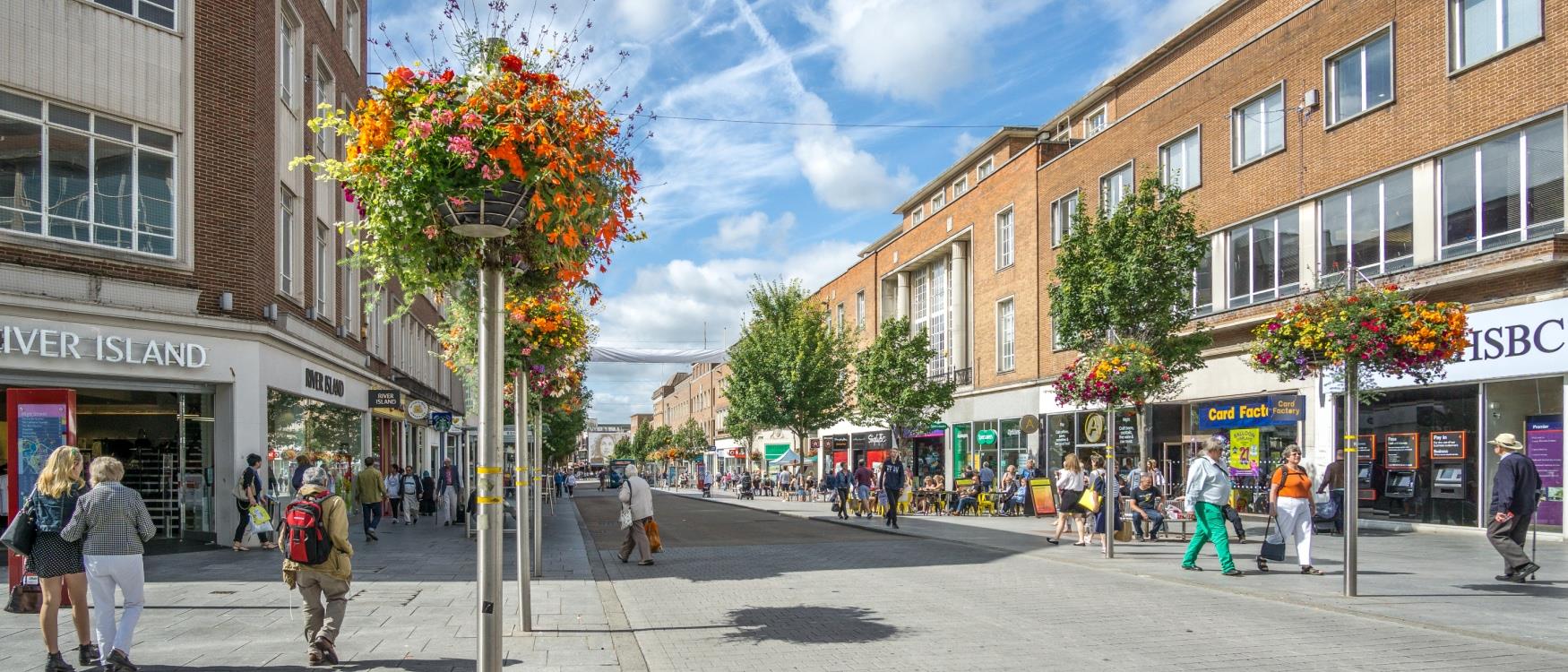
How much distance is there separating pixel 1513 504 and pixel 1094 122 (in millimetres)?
26575

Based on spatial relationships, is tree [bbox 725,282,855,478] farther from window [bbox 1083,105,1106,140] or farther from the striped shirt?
the striped shirt

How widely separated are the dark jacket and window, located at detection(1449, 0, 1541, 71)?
361 inches

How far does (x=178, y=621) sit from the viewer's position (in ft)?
33.4

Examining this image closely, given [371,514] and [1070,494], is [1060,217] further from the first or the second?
[371,514]

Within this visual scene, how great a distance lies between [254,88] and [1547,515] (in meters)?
21.9

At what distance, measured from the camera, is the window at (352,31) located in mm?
28844

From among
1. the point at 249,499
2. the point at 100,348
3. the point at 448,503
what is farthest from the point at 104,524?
the point at 448,503

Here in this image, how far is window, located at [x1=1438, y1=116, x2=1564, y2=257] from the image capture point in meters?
17.3

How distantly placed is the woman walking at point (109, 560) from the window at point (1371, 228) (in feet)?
61.2

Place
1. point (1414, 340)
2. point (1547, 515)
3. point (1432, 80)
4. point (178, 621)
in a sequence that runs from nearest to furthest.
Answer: point (178, 621)
point (1414, 340)
point (1547, 515)
point (1432, 80)

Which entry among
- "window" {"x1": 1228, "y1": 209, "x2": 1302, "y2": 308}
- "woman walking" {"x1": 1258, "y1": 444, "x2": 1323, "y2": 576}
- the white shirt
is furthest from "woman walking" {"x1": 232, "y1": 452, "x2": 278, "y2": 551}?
"window" {"x1": 1228, "y1": 209, "x2": 1302, "y2": 308}

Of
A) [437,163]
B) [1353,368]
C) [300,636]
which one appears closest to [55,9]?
[300,636]

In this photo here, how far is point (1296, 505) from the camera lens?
13.0m

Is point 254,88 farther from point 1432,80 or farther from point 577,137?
point 1432,80
